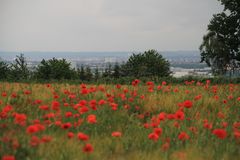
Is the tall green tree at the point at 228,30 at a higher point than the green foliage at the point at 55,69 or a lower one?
higher

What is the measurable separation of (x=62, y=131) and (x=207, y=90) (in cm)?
592

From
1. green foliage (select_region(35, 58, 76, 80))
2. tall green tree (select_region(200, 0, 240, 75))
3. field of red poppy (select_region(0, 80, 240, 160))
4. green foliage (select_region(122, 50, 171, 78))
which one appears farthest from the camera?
green foliage (select_region(122, 50, 171, 78))

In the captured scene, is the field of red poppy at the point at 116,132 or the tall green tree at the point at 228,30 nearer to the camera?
the field of red poppy at the point at 116,132

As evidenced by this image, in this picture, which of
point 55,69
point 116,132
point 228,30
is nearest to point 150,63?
point 55,69

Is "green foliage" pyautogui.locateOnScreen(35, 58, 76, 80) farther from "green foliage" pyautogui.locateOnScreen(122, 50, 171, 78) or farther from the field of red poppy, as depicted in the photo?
the field of red poppy

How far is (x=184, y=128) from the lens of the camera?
6191 mm

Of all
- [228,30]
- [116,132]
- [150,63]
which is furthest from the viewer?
[150,63]

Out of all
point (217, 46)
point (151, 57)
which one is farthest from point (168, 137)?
point (151, 57)

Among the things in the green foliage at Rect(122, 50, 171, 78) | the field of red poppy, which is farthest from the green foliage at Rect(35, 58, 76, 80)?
the field of red poppy

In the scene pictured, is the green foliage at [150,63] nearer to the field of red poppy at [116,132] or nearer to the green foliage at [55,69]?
the green foliage at [55,69]

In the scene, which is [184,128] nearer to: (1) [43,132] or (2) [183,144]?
(2) [183,144]

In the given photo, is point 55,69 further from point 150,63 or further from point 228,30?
point 228,30

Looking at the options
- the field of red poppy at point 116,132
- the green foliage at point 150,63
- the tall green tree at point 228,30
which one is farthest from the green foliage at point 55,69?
the field of red poppy at point 116,132

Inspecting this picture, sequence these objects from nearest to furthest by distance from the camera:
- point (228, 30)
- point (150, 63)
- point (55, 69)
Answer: point (228, 30) → point (55, 69) → point (150, 63)
